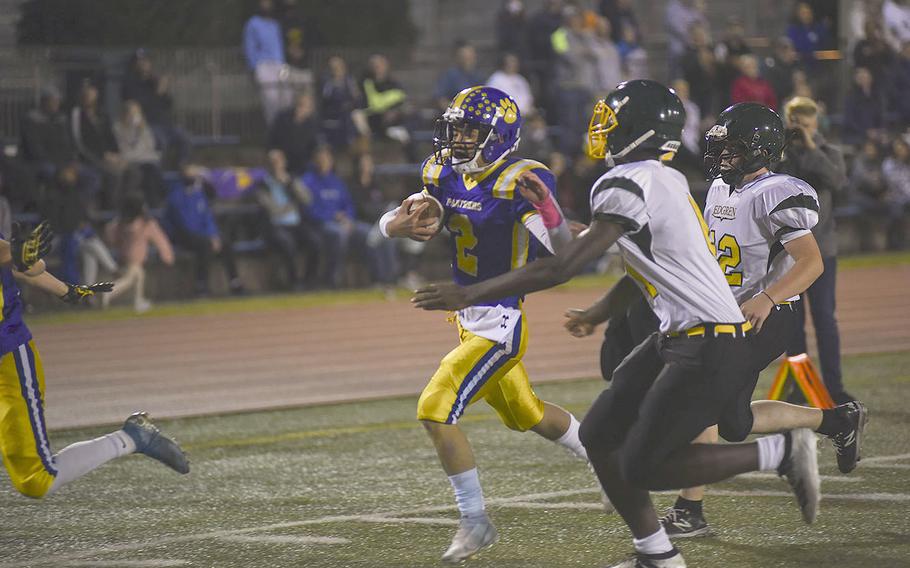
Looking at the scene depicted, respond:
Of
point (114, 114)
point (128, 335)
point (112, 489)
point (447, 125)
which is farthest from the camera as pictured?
point (114, 114)

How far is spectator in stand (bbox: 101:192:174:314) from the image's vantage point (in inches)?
581

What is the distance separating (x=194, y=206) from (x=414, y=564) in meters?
10.2

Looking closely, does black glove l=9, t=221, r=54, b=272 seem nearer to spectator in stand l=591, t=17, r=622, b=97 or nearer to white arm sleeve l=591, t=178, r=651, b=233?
white arm sleeve l=591, t=178, r=651, b=233

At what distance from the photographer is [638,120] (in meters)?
5.32

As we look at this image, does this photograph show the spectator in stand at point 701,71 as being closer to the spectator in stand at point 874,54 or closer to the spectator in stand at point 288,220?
the spectator in stand at point 874,54

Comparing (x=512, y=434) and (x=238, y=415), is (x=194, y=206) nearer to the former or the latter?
(x=238, y=415)

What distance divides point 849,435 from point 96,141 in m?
10.7

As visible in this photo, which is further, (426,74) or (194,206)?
(426,74)

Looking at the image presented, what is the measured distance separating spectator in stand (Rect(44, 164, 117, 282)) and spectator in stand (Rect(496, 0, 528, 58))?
6.55m

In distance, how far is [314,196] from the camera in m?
16.1

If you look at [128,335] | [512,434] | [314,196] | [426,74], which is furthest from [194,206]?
[512,434]

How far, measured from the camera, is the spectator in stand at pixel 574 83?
61.3 feet

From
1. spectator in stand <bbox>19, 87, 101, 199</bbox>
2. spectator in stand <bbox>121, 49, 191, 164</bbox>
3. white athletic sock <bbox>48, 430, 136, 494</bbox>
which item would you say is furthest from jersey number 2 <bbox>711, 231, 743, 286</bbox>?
spectator in stand <bbox>121, 49, 191, 164</bbox>

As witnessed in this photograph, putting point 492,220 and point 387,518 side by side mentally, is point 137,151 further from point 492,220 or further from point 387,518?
point 492,220
